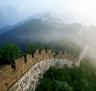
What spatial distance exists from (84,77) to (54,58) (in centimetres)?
234

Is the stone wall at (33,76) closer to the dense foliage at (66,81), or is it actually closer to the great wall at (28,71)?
the great wall at (28,71)

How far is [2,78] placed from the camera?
11484 mm

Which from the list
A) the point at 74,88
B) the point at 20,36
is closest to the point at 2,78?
the point at 74,88

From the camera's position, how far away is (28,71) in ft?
48.5

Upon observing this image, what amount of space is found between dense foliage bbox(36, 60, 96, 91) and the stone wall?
359 mm

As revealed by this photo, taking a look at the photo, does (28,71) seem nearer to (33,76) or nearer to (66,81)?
(33,76)

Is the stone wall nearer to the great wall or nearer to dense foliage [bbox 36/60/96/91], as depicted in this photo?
the great wall

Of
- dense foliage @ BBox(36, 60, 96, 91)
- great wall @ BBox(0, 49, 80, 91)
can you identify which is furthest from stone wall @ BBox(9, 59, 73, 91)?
dense foliage @ BBox(36, 60, 96, 91)

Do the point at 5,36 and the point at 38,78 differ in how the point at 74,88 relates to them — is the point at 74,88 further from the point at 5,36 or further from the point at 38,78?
the point at 5,36

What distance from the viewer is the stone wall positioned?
43.5ft

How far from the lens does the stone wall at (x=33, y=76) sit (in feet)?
43.5

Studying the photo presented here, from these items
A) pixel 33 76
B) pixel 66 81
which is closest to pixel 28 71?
pixel 33 76

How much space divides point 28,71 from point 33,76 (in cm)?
76

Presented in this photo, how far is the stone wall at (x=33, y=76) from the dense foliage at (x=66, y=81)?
1.18 ft
